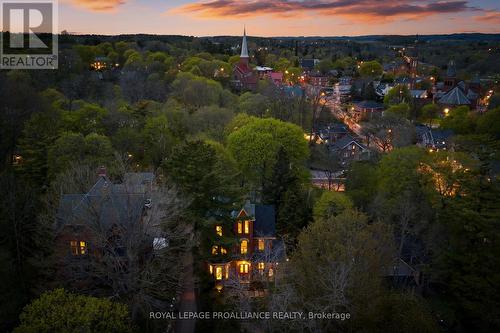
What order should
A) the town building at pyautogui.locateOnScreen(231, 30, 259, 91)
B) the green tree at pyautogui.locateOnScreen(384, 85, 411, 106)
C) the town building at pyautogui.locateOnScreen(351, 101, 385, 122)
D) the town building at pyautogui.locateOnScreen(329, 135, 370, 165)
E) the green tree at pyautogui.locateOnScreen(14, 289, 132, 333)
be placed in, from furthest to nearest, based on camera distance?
1. the town building at pyautogui.locateOnScreen(231, 30, 259, 91)
2. the green tree at pyautogui.locateOnScreen(384, 85, 411, 106)
3. the town building at pyautogui.locateOnScreen(351, 101, 385, 122)
4. the town building at pyautogui.locateOnScreen(329, 135, 370, 165)
5. the green tree at pyautogui.locateOnScreen(14, 289, 132, 333)

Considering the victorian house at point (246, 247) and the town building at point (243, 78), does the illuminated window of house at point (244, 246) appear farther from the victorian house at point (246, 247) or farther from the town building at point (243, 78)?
the town building at point (243, 78)

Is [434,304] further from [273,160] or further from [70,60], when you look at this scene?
[70,60]

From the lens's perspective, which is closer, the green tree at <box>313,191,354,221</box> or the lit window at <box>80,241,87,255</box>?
the lit window at <box>80,241,87,255</box>

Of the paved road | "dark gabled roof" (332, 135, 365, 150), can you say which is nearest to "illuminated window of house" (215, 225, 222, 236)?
the paved road

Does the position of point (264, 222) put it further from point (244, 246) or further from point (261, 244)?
point (244, 246)

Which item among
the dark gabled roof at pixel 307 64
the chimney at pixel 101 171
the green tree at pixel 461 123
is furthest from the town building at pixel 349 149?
the dark gabled roof at pixel 307 64

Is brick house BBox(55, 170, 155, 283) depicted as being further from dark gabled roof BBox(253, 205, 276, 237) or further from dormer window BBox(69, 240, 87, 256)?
dark gabled roof BBox(253, 205, 276, 237)

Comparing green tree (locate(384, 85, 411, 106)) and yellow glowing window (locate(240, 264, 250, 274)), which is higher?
green tree (locate(384, 85, 411, 106))
